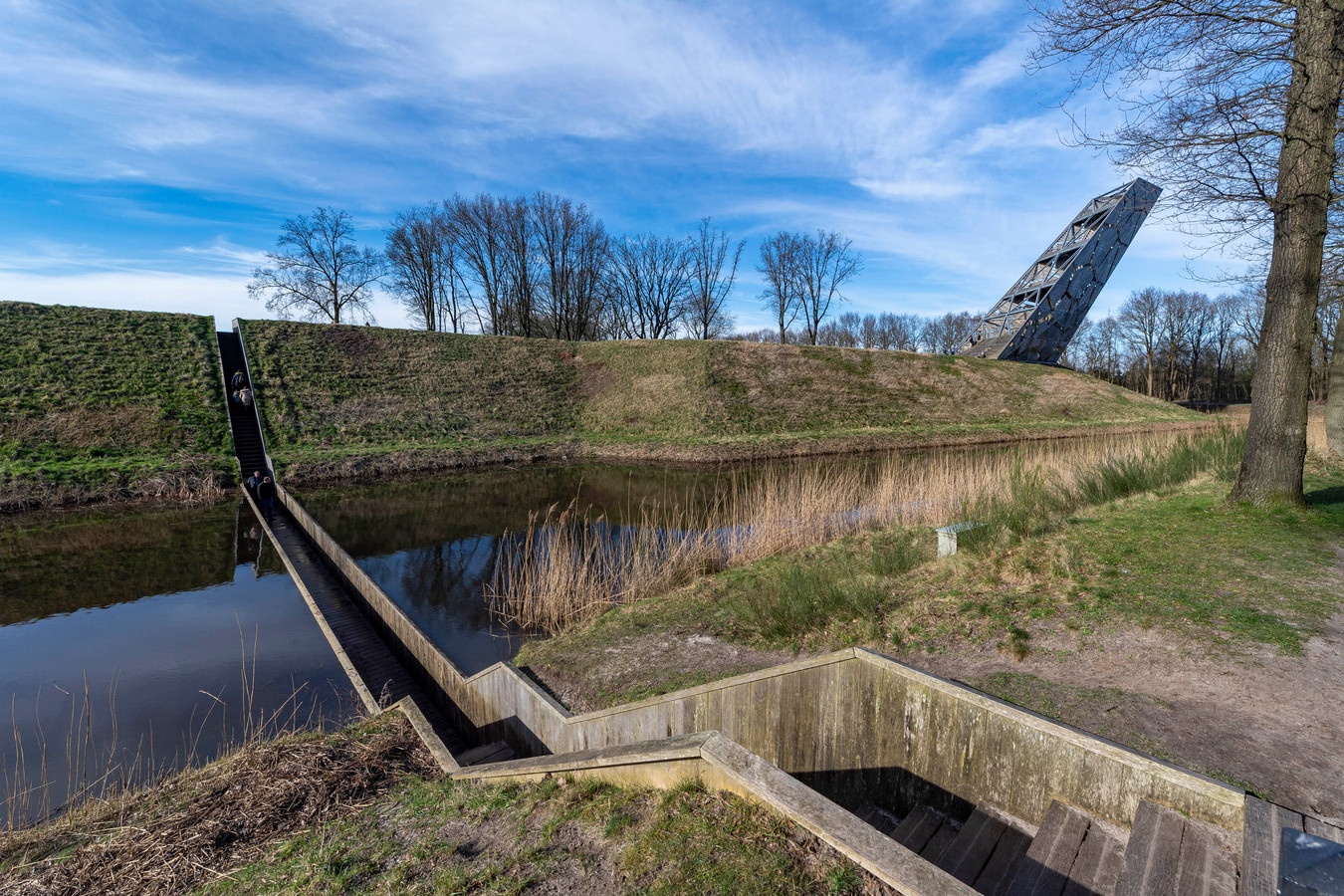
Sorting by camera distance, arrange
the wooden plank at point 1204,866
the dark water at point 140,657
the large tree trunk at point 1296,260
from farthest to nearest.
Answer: the large tree trunk at point 1296,260 < the dark water at point 140,657 < the wooden plank at point 1204,866

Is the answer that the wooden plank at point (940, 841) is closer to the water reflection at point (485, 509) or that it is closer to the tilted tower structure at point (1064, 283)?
the water reflection at point (485, 509)

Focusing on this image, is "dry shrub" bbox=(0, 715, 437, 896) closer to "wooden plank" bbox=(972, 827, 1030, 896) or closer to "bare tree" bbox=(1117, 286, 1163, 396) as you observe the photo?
"wooden plank" bbox=(972, 827, 1030, 896)

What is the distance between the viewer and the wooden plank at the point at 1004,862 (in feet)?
7.67

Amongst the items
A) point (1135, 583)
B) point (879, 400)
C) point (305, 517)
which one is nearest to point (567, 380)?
point (879, 400)

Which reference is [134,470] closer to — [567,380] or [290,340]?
[290,340]

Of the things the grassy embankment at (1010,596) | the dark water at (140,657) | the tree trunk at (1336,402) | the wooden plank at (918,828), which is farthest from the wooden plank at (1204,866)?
the tree trunk at (1336,402)

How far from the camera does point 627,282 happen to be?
167 feet

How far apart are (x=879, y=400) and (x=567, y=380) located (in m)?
15.1

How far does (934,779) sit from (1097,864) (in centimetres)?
77

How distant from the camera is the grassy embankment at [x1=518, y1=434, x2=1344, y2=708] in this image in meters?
4.47

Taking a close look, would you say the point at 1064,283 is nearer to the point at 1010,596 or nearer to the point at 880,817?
the point at 1010,596

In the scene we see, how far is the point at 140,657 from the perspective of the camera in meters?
6.76

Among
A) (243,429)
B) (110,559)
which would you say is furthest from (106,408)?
(110,559)

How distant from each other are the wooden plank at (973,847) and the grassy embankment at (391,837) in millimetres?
935
